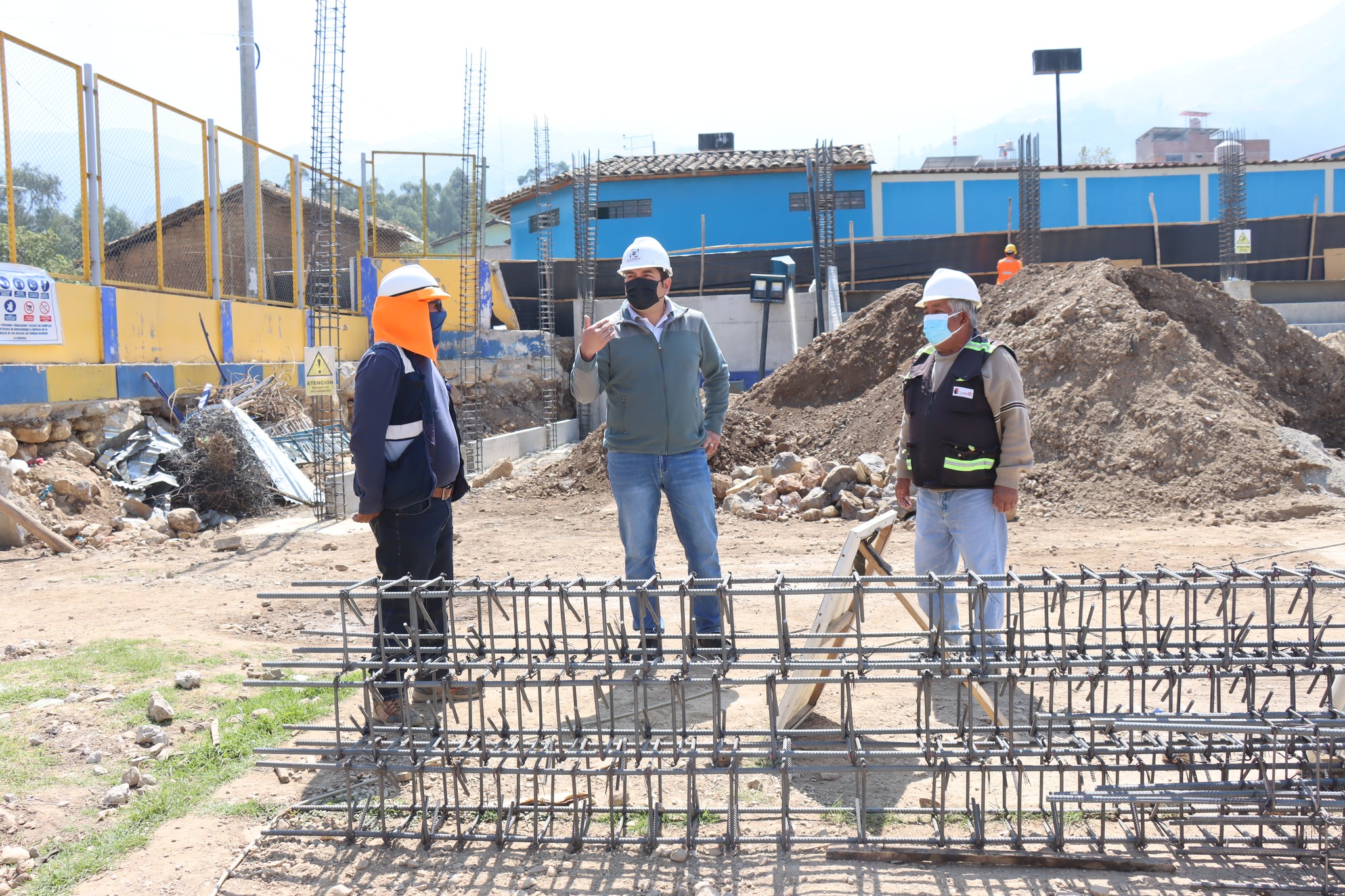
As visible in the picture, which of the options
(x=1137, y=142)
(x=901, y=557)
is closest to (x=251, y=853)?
(x=901, y=557)

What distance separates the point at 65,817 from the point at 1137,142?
61.5 meters

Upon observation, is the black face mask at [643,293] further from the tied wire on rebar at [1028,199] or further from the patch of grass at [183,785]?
the tied wire on rebar at [1028,199]

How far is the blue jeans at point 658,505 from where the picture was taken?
177 inches

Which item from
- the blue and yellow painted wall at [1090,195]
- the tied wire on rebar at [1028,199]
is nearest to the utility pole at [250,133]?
the tied wire on rebar at [1028,199]

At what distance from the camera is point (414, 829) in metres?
3.03

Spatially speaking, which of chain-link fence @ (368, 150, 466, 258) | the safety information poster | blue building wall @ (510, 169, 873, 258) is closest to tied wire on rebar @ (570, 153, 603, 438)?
chain-link fence @ (368, 150, 466, 258)

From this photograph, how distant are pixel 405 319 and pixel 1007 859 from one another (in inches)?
116

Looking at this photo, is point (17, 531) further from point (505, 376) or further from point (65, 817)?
point (505, 376)

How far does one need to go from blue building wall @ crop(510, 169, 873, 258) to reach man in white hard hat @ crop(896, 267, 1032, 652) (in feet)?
85.2

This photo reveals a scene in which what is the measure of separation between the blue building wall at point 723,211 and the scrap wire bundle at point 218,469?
20.2 m

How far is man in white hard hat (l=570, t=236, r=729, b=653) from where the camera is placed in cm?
447

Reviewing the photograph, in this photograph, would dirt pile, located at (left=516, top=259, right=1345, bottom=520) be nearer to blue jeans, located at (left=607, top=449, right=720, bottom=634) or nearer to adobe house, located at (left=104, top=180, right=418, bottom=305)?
adobe house, located at (left=104, top=180, right=418, bottom=305)

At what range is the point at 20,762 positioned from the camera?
3498 millimetres

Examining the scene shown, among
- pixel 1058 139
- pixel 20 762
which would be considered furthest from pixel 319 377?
pixel 1058 139
